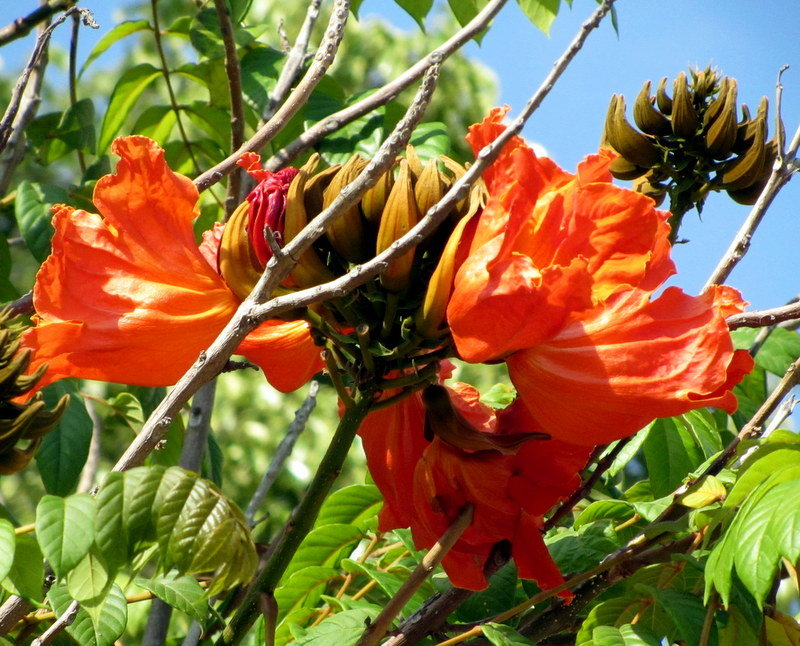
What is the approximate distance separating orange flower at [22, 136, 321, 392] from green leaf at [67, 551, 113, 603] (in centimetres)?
22

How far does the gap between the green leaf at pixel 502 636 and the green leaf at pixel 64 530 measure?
1.38 feet

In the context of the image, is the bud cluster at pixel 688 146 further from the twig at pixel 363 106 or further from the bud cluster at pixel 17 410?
the bud cluster at pixel 17 410

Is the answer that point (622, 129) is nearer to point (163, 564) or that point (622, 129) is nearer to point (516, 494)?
point (516, 494)

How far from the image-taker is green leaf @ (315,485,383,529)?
149 cm

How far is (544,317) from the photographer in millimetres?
923

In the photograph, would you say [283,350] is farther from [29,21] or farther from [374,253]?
[29,21]

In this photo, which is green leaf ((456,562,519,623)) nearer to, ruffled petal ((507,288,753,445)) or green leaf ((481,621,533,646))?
green leaf ((481,621,533,646))

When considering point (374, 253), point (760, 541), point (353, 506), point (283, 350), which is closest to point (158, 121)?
point (353, 506)

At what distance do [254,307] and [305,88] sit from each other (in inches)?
23.4

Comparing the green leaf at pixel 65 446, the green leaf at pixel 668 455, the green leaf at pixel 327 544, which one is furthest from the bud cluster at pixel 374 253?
the green leaf at pixel 65 446

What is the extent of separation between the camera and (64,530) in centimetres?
85

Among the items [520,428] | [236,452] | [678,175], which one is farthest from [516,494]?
[236,452]

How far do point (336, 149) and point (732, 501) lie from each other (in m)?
1.09

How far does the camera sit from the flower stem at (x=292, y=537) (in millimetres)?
947
